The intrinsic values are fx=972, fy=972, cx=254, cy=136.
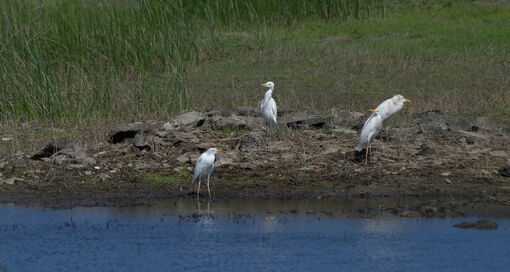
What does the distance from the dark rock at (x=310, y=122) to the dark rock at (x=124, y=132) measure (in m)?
2.23

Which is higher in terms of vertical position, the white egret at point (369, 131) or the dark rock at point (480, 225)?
the white egret at point (369, 131)

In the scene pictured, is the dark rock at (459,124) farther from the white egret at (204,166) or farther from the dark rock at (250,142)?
the white egret at (204,166)

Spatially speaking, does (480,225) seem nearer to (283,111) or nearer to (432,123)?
(432,123)

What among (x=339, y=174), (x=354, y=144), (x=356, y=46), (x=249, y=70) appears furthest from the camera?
(x=356, y=46)

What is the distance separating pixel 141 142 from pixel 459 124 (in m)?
4.64

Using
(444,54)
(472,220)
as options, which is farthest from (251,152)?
(444,54)

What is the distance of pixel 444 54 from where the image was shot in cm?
2055

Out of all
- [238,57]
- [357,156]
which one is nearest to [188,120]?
[357,156]

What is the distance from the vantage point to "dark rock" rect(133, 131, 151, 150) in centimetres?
1314

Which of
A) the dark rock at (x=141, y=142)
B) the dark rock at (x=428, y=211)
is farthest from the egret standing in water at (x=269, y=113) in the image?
the dark rock at (x=428, y=211)

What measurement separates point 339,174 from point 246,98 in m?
5.41

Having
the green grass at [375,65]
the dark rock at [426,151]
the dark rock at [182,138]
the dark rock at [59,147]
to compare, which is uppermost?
the dark rock at [59,147]

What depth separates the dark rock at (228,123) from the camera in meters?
14.3

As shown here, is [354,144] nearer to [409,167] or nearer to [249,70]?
[409,167]
